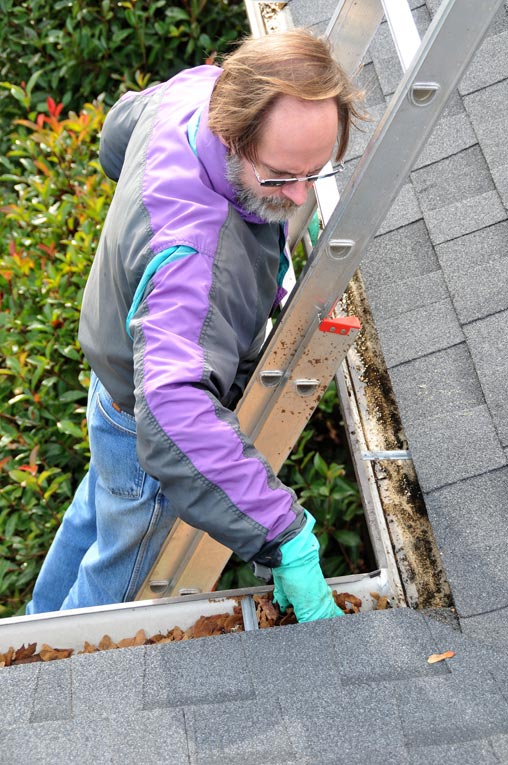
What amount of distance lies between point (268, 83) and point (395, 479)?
1.21m

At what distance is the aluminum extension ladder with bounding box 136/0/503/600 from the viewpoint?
1.82 meters

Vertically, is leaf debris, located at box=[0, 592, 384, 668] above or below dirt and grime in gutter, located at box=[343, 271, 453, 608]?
below

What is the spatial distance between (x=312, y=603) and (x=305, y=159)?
116 cm

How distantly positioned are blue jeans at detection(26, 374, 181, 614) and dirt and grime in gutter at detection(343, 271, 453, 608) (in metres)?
0.73

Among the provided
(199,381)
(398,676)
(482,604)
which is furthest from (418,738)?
(199,381)

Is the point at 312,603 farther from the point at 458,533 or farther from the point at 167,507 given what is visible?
the point at 167,507

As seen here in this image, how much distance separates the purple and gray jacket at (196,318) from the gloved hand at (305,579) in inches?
1.3

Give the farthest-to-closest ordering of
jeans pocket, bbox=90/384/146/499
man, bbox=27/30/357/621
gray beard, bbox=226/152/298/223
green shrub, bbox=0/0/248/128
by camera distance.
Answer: green shrub, bbox=0/0/248/128 → jeans pocket, bbox=90/384/146/499 → gray beard, bbox=226/152/298/223 → man, bbox=27/30/357/621

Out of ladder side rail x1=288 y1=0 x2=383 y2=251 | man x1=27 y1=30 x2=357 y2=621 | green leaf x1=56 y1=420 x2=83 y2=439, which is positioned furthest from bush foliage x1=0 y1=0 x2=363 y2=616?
ladder side rail x1=288 y1=0 x2=383 y2=251

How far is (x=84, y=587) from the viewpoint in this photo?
3309 millimetres

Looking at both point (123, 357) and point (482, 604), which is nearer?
point (482, 604)

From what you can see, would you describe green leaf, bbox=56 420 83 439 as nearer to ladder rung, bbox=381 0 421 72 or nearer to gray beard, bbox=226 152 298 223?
gray beard, bbox=226 152 298 223

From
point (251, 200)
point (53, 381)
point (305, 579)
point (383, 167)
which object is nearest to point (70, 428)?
point (53, 381)

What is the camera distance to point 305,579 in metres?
2.31
